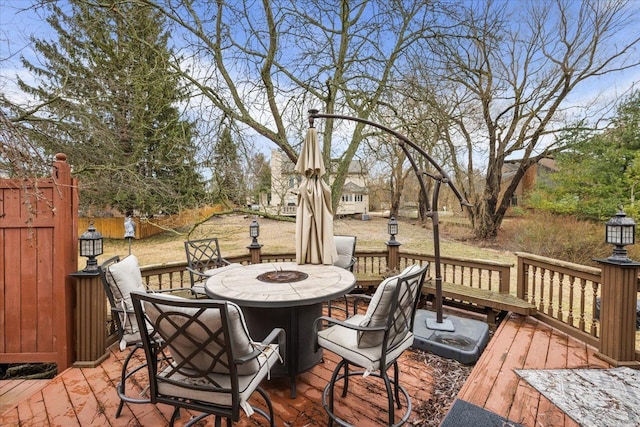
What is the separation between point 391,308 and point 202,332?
1211 millimetres

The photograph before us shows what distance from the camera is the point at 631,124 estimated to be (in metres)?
9.63

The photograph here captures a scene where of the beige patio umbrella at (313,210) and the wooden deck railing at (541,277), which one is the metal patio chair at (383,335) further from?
the wooden deck railing at (541,277)

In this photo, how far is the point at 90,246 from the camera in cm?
306

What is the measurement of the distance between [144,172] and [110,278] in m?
7.26

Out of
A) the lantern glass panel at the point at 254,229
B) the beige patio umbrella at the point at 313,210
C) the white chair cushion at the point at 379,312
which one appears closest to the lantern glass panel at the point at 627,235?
the white chair cushion at the point at 379,312

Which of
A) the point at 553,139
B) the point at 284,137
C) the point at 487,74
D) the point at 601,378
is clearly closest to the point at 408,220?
the point at 553,139

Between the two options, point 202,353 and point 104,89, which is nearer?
point 202,353

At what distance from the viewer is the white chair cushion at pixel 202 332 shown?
162 centimetres

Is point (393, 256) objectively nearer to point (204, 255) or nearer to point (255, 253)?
point (255, 253)

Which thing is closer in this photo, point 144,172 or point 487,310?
point 487,310

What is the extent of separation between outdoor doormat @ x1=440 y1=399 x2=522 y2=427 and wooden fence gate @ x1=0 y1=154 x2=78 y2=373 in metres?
3.57

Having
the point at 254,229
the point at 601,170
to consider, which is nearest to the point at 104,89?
the point at 254,229

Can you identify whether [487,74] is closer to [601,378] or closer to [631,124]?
[631,124]

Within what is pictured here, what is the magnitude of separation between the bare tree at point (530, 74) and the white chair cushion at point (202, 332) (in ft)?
23.2
